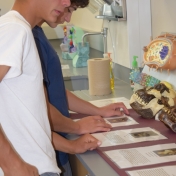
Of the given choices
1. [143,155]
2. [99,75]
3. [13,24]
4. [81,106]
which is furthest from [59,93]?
[99,75]

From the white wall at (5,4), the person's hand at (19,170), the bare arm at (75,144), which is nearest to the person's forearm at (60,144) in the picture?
the bare arm at (75,144)

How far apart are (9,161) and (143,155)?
42 centimetres

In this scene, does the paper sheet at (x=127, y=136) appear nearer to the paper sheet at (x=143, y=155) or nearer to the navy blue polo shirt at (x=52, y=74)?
the paper sheet at (x=143, y=155)

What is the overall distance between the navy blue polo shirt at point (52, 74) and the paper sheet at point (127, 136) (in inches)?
7.6

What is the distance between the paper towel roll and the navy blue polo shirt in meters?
0.63

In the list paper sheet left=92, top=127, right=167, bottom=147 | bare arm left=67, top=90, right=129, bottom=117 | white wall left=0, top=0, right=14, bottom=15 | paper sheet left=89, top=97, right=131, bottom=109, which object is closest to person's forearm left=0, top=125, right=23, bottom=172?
paper sheet left=92, top=127, right=167, bottom=147

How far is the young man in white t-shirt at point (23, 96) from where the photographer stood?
3.30 feet

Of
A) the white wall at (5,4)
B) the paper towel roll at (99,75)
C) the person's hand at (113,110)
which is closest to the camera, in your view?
the person's hand at (113,110)

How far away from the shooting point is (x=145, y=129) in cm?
150

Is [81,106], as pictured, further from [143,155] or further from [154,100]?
[143,155]

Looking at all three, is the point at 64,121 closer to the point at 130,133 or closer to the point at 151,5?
the point at 130,133

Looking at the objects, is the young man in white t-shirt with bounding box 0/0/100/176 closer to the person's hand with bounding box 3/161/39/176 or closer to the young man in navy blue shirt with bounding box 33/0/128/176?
the person's hand with bounding box 3/161/39/176

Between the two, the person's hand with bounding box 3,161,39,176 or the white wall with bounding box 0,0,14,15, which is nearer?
the person's hand with bounding box 3,161,39,176

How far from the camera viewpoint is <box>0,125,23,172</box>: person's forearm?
3.29 ft
